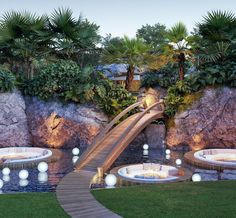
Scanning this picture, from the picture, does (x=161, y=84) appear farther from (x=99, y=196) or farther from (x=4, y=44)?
(x=99, y=196)

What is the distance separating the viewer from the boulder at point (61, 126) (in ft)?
55.4

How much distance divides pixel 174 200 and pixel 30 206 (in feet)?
10.8

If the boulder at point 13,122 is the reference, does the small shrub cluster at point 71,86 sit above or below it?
above

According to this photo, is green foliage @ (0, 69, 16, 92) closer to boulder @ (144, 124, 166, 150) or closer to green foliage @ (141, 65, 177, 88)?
boulder @ (144, 124, 166, 150)

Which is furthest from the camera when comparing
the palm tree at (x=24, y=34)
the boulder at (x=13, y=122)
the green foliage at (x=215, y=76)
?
the palm tree at (x=24, y=34)

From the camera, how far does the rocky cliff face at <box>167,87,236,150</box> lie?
16.1 metres

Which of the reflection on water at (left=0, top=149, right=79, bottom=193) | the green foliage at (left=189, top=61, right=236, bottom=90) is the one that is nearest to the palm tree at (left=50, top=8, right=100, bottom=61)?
the green foliage at (left=189, top=61, right=236, bottom=90)

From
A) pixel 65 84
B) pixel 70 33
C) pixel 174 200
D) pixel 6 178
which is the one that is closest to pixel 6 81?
pixel 65 84

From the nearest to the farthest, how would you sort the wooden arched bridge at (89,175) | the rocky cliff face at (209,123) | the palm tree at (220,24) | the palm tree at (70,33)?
the wooden arched bridge at (89,175)
the rocky cliff face at (209,123)
the palm tree at (220,24)
the palm tree at (70,33)

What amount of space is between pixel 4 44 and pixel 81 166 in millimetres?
10550

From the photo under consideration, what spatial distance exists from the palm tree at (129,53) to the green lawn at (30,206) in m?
12.7

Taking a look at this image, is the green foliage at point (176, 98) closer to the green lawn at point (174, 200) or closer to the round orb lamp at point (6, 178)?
the green lawn at point (174, 200)

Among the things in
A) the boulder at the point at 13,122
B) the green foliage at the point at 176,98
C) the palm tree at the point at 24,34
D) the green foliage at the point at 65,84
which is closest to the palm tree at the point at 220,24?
the green foliage at the point at 176,98

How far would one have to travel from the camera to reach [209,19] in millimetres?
17281
